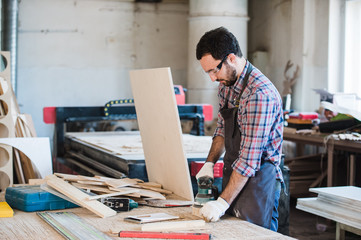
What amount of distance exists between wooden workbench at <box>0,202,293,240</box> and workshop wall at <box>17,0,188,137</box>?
624 centimetres

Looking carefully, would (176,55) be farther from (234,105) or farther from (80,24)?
(234,105)

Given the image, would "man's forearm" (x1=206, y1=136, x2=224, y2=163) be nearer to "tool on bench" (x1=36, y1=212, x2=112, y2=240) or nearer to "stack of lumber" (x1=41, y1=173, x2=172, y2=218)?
"stack of lumber" (x1=41, y1=173, x2=172, y2=218)

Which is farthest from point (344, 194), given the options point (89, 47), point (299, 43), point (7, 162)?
point (89, 47)

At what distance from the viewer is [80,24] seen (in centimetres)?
858

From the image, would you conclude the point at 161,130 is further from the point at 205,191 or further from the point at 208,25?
the point at 208,25

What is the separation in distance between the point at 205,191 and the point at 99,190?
540mm

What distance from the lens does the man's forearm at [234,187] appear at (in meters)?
2.31

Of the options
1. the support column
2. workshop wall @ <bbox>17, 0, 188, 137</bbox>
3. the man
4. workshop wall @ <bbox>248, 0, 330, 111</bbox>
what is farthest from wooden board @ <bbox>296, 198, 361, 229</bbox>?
workshop wall @ <bbox>17, 0, 188, 137</bbox>

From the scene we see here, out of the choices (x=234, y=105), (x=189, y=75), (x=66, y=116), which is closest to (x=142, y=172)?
(x=234, y=105)

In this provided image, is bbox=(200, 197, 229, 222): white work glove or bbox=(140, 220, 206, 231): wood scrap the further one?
bbox=(200, 197, 229, 222): white work glove

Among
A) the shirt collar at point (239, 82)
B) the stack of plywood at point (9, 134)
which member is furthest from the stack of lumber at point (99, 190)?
the stack of plywood at point (9, 134)

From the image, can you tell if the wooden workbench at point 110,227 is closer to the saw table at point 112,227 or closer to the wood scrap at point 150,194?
the saw table at point 112,227

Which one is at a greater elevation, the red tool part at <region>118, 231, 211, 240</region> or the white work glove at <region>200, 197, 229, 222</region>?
the white work glove at <region>200, 197, 229, 222</region>

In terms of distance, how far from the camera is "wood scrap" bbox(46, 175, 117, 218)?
229 cm
